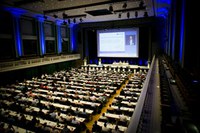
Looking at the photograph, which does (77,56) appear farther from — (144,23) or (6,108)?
(6,108)

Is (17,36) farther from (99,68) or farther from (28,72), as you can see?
(99,68)

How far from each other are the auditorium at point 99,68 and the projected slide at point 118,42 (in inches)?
6.7

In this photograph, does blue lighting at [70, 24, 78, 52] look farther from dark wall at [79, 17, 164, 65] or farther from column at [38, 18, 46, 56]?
column at [38, 18, 46, 56]

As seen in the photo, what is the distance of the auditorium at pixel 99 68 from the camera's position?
4902mm

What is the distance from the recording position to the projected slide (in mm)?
26047

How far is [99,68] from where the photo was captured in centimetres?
2666

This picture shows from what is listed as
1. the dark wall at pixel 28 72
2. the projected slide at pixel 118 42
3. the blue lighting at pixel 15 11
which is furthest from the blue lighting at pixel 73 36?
the blue lighting at pixel 15 11

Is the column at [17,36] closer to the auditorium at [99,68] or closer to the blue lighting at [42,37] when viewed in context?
the auditorium at [99,68]

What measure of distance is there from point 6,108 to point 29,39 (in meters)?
12.3

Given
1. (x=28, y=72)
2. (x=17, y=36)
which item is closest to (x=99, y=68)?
(x=28, y=72)

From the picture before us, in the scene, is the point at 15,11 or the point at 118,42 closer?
the point at 15,11

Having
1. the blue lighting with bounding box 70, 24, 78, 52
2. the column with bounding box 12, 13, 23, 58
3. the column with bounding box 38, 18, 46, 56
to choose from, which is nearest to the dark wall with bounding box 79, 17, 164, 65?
the blue lighting with bounding box 70, 24, 78, 52

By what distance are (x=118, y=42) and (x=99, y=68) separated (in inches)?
226

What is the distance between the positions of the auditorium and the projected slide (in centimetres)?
17
